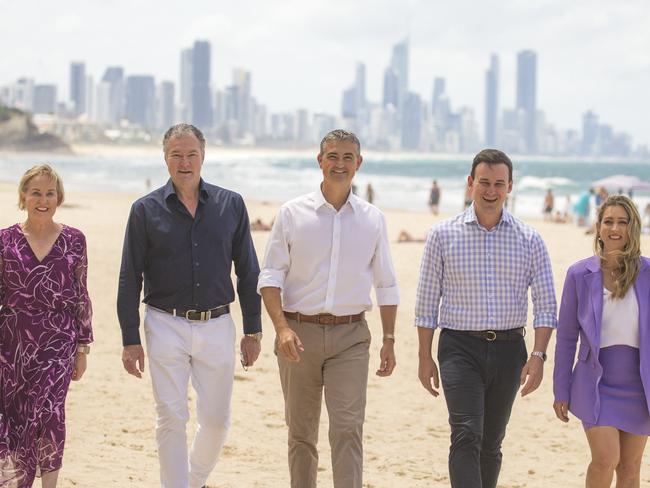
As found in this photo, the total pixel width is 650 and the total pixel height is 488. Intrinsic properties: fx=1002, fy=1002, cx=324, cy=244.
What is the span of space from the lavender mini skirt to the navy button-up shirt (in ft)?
6.00

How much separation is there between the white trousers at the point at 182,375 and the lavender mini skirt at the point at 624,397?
1746mm

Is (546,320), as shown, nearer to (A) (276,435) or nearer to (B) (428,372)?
(B) (428,372)

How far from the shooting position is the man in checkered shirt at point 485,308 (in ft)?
14.9

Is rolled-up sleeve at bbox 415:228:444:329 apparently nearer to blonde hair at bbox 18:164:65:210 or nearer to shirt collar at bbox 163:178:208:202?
shirt collar at bbox 163:178:208:202

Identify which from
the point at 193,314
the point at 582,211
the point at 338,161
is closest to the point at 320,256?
the point at 338,161

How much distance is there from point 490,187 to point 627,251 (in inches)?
27.6

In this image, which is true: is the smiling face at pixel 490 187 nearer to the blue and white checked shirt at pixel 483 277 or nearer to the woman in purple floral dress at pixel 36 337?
the blue and white checked shirt at pixel 483 277

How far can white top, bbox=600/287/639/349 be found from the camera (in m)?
4.29

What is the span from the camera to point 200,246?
4.82 meters

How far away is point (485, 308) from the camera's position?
15.0ft

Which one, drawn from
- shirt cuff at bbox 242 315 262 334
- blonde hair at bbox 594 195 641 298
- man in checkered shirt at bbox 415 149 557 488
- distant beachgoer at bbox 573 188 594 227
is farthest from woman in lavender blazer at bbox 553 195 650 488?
distant beachgoer at bbox 573 188 594 227

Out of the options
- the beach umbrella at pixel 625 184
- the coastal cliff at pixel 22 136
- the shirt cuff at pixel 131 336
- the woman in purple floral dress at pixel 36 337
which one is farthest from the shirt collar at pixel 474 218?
the coastal cliff at pixel 22 136

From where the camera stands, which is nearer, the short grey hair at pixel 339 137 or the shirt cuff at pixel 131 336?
the short grey hair at pixel 339 137

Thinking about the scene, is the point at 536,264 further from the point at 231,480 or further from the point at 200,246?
the point at 231,480
